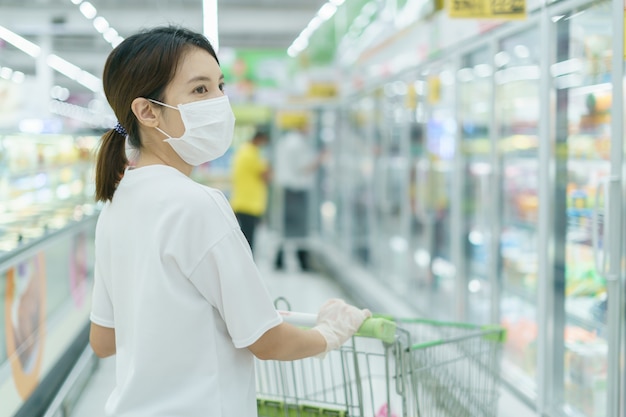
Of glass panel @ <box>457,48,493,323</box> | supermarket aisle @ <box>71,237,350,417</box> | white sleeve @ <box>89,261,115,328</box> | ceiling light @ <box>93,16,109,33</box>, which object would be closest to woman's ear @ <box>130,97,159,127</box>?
white sleeve @ <box>89,261,115,328</box>

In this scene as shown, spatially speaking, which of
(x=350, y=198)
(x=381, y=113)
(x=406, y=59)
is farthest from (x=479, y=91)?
(x=350, y=198)

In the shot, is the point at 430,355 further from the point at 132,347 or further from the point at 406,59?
the point at 406,59

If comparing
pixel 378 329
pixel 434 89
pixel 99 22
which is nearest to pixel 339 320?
pixel 378 329

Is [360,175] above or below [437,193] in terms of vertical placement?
above

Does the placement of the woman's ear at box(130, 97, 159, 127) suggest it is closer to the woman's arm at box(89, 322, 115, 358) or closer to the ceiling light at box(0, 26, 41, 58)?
the woman's arm at box(89, 322, 115, 358)

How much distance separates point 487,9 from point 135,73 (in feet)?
9.78

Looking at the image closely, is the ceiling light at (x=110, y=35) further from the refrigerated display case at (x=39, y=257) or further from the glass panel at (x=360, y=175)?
the glass panel at (x=360, y=175)

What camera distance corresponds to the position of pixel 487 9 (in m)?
4.29

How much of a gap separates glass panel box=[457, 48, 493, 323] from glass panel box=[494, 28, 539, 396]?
239mm

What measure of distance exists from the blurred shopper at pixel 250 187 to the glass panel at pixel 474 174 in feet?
13.3

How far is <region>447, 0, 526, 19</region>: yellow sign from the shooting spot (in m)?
4.16

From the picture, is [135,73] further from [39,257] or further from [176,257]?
[39,257]

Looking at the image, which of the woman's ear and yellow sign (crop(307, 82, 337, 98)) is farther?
yellow sign (crop(307, 82, 337, 98))

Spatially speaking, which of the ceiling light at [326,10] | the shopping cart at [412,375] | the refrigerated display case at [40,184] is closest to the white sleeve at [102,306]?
the shopping cart at [412,375]
